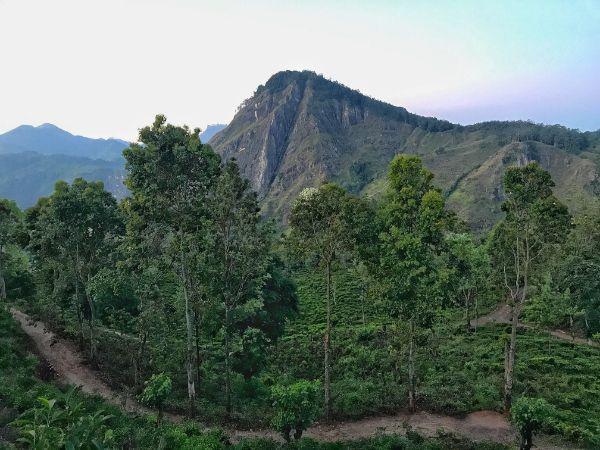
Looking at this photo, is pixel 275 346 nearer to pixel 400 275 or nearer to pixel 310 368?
pixel 310 368

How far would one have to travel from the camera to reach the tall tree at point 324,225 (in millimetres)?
22094

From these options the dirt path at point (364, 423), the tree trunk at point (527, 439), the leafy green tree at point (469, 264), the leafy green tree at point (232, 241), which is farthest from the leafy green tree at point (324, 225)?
the leafy green tree at point (469, 264)

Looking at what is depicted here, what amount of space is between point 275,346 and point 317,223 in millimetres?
18617

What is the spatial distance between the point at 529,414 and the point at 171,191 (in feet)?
61.0

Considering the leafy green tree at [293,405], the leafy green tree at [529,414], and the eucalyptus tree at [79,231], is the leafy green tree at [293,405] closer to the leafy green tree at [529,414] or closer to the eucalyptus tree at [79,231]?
the leafy green tree at [529,414]

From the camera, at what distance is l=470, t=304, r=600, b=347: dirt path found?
139 feet

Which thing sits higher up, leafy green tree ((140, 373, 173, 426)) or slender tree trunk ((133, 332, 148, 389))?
leafy green tree ((140, 373, 173, 426))

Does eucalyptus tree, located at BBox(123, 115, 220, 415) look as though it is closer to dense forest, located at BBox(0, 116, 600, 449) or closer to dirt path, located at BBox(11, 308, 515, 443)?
dense forest, located at BBox(0, 116, 600, 449)

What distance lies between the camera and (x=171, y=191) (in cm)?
2145

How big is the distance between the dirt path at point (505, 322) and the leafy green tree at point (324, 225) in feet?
99.8

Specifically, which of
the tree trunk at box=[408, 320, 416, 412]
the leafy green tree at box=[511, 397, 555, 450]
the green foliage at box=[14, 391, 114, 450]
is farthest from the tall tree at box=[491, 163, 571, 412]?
the green foliage at box=[14, 391, 114, 450]

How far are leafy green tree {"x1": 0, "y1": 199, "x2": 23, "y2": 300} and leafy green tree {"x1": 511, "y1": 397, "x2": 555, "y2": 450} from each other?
34132mm

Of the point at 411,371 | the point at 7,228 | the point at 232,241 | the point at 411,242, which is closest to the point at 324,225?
the point at 411,242

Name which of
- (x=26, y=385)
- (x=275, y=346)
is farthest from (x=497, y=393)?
(x=26, y=385)
